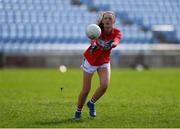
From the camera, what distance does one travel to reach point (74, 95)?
12328 mm

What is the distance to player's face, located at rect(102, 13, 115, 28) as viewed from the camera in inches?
301

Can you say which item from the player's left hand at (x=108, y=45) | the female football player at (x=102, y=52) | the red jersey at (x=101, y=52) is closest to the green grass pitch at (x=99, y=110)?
the female football player at (x=102, y=52)

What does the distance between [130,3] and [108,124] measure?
23.8 metres

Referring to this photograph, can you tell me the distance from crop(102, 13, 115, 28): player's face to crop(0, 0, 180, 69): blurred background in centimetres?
1961

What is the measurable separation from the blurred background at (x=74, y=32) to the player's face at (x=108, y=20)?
19613mm

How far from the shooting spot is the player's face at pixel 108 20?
7652mm

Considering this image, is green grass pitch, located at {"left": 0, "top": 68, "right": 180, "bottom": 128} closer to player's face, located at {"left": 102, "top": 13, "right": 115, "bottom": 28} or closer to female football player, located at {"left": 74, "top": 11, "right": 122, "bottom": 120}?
female football player, located at {"left": 74, "top": 11, "right": 122, "bottom": 120}

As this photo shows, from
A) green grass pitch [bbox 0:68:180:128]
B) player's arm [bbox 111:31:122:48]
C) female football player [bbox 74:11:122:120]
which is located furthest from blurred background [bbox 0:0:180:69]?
player's arm [bbox 111:31:122:48]

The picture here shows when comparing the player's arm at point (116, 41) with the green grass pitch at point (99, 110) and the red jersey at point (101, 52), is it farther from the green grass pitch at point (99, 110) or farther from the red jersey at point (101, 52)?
the green grass pitch at point (99, 110)

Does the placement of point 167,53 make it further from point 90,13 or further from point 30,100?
point 30,100

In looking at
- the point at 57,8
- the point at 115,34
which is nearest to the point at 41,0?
the point at 57,8

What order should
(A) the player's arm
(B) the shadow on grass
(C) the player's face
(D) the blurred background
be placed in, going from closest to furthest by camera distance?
1. (B) the shadow on grass
2. (A) the player's arm
3. (C) the player's face
4. (D) the blurred background

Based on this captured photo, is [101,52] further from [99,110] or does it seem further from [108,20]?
[99,110]

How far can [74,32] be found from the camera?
1117 inches
